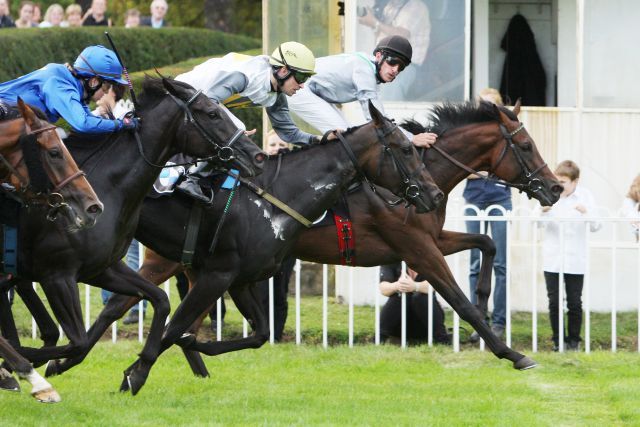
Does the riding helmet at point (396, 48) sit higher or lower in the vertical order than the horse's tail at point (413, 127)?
higher

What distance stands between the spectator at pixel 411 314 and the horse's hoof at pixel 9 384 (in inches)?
162

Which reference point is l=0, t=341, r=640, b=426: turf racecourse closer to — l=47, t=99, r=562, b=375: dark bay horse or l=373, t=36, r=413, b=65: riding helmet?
l=47, t=99, r=562, b=375: dark bay horse

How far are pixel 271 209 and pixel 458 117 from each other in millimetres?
2094

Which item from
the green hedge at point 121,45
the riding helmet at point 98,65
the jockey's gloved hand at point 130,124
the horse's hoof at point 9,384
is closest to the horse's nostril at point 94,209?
the jockey's gloved hand at point 130,124

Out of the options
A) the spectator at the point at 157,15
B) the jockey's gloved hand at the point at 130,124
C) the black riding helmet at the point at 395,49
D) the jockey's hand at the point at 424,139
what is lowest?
the jockey's hand at the point at 424,139

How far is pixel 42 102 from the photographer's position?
845cm

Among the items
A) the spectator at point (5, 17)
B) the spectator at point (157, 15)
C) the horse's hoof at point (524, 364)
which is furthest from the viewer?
the spectator at point (157, 15)

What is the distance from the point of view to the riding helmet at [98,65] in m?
8.58

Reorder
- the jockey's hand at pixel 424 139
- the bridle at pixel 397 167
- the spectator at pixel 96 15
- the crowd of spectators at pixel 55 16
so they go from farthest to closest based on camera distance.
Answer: the spectator at pixel 96 15, the crowd of spectators at pixel 55 16, the jockey's hand at pixel 424 139, the bridle at pixel 397 167

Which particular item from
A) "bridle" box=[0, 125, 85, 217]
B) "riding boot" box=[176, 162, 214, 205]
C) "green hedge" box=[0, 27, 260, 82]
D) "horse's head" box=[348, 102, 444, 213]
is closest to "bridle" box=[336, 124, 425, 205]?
"horse's head" box=[348, 102, 444, 213]

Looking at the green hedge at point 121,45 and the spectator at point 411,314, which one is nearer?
the spectator at point 411,314

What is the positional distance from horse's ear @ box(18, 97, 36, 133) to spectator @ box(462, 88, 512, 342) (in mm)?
5301

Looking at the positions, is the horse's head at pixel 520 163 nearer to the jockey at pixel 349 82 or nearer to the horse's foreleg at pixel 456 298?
the jockey at pixel 349 82

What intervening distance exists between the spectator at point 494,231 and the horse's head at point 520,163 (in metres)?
1.53
